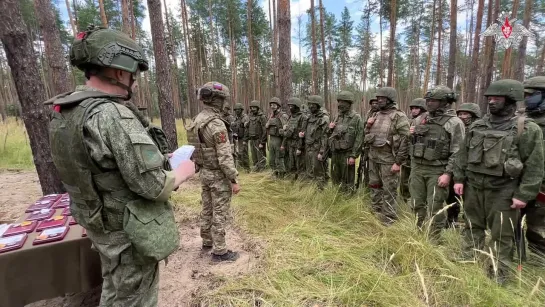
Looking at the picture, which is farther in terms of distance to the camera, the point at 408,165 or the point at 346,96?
Result: the point at 346,96

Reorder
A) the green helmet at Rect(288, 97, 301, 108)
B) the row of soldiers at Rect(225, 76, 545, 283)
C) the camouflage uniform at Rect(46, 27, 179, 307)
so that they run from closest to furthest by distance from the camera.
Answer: the camouflage uniform at Rect(46, 27, 179, 307) → the row of soldiers at Rect(225, 76, 545, 283) → the green helmet at Rect(288, 97, 301, 108)

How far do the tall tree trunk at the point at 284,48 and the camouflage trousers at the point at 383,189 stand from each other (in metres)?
3.29

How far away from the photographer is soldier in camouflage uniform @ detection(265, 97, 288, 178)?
7453 millimetres

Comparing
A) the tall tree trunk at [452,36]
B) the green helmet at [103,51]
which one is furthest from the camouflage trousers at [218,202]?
the tall tree trunk at [452,36]

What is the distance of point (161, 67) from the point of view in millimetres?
6703

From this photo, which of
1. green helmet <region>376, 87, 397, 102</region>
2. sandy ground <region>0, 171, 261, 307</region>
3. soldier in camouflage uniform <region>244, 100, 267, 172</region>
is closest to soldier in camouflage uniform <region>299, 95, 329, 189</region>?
green helmet <region>376, 87, 397, 102</region>

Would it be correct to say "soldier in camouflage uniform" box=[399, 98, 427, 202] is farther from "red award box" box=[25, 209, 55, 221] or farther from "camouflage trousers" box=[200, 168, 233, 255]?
"red award box" box=[25, 209, 55, 221]

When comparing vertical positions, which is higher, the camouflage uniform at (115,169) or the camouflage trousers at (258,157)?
the camouflage uniform at (115,169)

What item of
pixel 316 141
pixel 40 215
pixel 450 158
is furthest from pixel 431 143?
pixel 40 215

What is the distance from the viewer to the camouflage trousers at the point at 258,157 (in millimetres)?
8523

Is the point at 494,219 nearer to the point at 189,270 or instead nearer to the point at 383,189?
the point at 383,189

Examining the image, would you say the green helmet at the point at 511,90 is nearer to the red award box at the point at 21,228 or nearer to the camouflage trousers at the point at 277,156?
the red award box at the point at 21,228

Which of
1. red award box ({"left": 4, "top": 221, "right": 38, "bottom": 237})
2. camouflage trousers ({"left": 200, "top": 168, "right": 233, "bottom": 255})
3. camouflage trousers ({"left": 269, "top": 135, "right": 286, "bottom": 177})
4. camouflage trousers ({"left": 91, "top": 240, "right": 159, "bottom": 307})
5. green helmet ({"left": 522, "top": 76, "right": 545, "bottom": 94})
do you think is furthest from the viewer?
camouflage trousers ({"left": 269, "top": 135, "right": 286, "bottom": 177})

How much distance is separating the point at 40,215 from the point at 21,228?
0.42m
